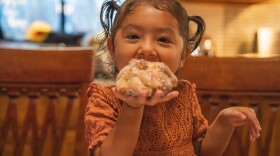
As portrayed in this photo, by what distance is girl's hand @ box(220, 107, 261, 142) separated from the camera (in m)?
0.72

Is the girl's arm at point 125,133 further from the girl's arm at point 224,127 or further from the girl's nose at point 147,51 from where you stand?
the girl's arm at point 224,127

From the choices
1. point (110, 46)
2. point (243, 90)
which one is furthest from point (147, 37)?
point (243, 90)

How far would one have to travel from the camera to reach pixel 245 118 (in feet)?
2.39

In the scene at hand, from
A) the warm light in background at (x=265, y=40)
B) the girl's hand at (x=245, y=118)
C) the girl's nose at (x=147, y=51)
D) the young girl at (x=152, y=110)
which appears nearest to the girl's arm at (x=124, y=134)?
the young girl at (x=152, y=110)

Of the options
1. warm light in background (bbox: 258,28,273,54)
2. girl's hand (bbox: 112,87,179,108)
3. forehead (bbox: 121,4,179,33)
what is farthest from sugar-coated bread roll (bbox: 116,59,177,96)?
warm light in background (bbox: 258,28,273,54)

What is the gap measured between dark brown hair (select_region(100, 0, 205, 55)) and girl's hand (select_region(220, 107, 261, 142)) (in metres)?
0.18

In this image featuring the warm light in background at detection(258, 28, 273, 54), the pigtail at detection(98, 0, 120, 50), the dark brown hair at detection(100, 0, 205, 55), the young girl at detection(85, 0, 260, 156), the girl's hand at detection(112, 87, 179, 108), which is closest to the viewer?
the girl's hand at detection(112, 87, 179, 108)

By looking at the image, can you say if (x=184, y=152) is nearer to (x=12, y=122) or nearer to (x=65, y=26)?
Result: (x=12, y=122)

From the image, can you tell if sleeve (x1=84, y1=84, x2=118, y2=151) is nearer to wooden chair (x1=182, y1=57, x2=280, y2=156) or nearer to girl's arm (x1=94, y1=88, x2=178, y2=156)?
girl's arm (x1=94, y1=88, x2=178, y2=156)

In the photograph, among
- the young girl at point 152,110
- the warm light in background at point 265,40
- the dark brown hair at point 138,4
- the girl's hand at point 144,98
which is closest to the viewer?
the girl's hand at point 144,98

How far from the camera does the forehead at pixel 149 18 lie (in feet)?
2.26

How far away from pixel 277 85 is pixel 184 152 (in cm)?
35

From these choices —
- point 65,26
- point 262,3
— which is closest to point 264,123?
point 262,3

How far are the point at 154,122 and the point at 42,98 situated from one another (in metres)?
0.38
